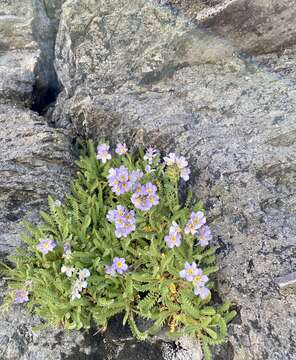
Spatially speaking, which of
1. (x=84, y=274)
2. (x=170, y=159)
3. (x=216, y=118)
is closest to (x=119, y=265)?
(x=84, y=274)

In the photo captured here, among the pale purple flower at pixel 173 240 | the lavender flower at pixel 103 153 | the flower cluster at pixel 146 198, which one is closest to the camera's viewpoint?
the pale purple flower at pixel 173 240

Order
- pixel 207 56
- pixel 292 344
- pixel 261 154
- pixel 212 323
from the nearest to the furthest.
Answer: pixel 292 344 → pixel 212 323 → pixel 261 154 → pixel 207 56

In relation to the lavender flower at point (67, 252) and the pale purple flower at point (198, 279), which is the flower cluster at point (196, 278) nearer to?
the pale purple flower at point (198, 279)

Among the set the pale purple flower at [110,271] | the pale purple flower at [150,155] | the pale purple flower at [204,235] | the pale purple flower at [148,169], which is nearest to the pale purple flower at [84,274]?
the pale purple flower at [110,271]

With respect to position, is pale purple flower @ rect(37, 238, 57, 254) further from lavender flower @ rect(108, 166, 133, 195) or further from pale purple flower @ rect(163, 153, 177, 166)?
pale purple flower @ rect(163, 153, 177, 166)

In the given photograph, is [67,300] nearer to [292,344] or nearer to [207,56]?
[292,344]

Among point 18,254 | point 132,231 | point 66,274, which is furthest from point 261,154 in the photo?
point 18,254

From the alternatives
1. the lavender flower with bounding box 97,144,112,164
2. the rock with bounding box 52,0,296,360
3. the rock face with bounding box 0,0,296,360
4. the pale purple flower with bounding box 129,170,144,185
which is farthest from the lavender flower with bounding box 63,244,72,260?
the rock with bounding box 52,0,296,360

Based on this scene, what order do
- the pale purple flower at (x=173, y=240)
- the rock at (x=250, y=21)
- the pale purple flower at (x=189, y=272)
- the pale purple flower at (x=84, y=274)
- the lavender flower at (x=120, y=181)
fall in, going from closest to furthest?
the pale purple flower at (x=189, y=272), the pale purple flower at (x=173, y=240), the pale purple flower at (x=84, y=274), the lavender flower at (x=120, y=181), the rock at (x=250, y=21)
